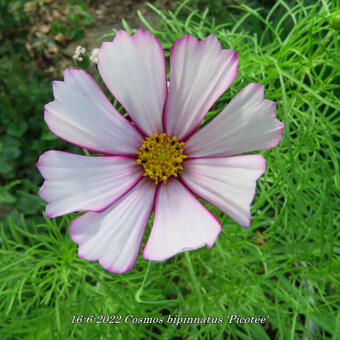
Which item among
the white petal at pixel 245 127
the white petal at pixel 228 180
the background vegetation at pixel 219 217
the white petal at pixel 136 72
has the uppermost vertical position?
the white petal at pixel 136 72

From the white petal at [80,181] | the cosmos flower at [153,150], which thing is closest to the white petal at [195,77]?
the cosmos flower at [153,150]

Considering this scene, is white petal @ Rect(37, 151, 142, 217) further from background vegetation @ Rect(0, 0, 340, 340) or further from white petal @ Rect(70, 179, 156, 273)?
background vegetation @ Rect(0, 0, 340, 340)

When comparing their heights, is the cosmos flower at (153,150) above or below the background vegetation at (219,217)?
above

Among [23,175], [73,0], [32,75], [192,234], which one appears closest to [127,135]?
[192,234]

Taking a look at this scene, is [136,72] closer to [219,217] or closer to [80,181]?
[80,181]

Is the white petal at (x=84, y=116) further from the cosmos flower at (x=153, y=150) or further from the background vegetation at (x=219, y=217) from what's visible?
the background vegetation at (x=219, y=217)

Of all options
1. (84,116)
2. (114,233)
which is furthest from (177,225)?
(84,116)
